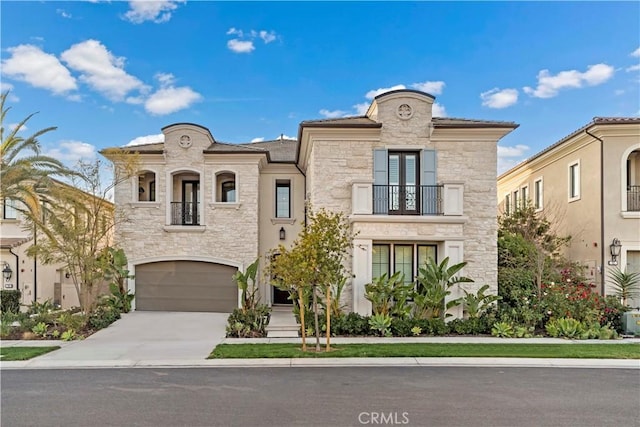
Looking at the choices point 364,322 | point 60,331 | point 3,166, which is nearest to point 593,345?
point 364,322

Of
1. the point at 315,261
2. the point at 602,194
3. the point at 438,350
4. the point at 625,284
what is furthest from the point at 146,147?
the point at 625,284

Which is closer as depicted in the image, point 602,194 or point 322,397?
point 322,397

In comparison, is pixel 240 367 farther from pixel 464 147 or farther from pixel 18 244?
pixel 18 244

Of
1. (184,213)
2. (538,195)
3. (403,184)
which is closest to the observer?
(403,184)

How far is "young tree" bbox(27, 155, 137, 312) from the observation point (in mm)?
13961

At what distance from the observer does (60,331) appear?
1313cm

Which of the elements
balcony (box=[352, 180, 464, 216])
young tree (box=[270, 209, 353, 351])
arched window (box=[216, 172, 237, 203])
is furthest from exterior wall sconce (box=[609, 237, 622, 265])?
arched window (box=[216, 172, 237, 203])

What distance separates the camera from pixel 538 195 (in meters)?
20.0

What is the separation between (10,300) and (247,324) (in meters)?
10.2

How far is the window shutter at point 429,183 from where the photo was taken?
46.4 feet

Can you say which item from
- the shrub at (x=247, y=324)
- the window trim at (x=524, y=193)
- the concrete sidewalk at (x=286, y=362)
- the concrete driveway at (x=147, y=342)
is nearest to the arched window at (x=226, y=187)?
the concrete driveway at (x=147, y=342)

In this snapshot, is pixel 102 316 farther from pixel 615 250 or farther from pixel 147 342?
pixel 615 250

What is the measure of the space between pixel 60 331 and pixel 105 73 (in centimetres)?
960

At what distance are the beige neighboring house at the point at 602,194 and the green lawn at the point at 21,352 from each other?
17.0 metres
